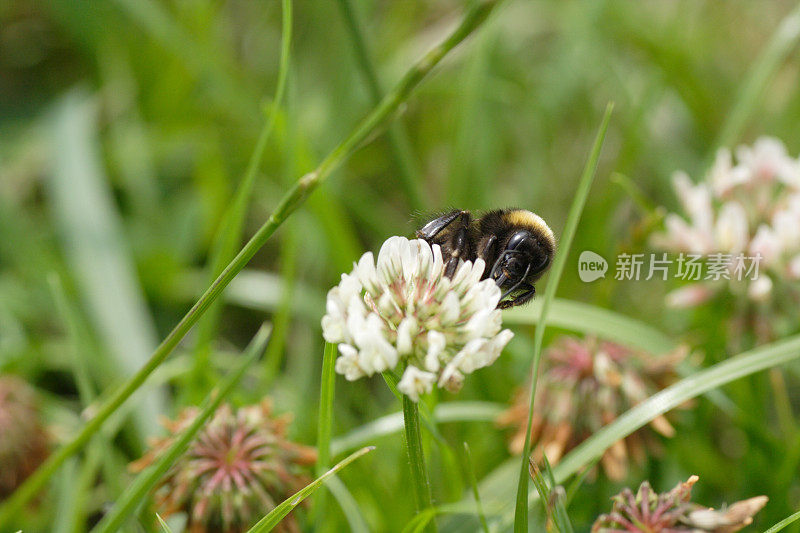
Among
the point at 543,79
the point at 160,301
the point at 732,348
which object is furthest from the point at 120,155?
the point at 732,348

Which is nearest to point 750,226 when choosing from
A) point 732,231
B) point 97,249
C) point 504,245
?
point 732,231

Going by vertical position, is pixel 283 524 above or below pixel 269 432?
below

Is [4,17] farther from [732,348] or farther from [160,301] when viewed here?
[732,348]

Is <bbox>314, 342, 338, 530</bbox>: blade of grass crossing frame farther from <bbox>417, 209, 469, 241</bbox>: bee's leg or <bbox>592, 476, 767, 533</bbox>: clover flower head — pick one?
<bbox>592, 476, 767, 533</bbox>: clover flower head

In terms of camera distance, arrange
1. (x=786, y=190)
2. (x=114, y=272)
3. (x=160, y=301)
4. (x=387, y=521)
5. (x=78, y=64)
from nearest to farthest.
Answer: (x=387, y=521)
(x=786, y=190)
(x=114, y=272)
(x=160, y=301)
(x=78, y=64)

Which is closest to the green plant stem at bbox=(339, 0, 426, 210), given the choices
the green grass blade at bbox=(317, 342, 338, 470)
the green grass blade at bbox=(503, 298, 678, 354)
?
the green grass blade at bbox=(503, 298, 678, 354)

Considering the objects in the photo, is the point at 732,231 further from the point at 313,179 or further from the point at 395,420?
the point at 313,179
